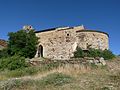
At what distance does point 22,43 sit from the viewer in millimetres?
45375

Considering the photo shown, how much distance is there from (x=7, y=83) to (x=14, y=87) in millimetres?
654

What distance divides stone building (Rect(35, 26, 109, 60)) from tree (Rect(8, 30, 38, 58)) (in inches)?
146

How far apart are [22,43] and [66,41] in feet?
26.5

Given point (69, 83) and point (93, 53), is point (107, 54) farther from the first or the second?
point (69, 83)

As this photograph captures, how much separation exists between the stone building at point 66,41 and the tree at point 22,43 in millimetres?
3709

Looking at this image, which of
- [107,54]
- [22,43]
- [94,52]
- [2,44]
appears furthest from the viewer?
[2,44]

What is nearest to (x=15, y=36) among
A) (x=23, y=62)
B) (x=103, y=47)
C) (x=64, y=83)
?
(x=103, y=47)

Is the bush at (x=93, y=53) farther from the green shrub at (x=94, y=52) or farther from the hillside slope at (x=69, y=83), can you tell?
the hillside slope at (x=69, y=83)

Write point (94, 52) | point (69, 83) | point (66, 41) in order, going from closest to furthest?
1. point (69, 83)
2. point (94, 52)
3. point (66, 41)

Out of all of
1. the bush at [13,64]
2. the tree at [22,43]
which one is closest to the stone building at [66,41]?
the tree at [22,43]

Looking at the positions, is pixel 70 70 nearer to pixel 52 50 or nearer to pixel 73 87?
pixel 73 87

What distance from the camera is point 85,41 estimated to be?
47.0 m

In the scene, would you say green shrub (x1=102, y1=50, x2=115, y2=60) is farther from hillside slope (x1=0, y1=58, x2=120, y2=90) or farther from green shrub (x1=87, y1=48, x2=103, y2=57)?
hillside slope (x1=0, y1=58, x2=120, y2=90)

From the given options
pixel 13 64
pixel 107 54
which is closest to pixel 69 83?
→ pixel 13 64
